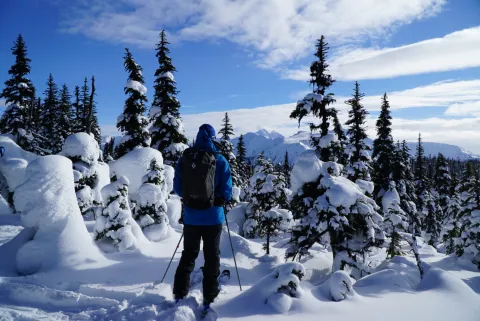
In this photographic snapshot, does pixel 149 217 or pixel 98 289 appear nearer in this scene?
pixel 98 289

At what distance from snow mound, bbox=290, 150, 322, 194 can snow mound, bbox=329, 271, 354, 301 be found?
680cm

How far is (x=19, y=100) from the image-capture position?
85.8 ft

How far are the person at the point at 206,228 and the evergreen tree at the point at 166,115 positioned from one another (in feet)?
54.1

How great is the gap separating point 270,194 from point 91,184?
12.2 meters

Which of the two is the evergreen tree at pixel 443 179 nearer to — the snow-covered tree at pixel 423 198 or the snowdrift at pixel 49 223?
the snow-covered tree at pixel 423 198

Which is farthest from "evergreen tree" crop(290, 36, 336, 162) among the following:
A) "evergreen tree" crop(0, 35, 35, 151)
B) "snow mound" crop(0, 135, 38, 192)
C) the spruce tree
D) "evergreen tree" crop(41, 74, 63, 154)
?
"evergreen tree" crop(41, 74, 63, 154)

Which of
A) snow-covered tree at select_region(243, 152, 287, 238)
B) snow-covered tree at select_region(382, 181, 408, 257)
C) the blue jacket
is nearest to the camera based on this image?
the blue jacket

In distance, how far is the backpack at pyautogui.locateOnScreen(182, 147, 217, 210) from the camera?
461cm

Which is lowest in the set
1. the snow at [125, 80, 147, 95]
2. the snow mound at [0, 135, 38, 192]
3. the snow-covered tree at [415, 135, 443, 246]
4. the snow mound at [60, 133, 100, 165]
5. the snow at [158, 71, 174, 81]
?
the snow-covered tree at [415, 135, 443, 246]

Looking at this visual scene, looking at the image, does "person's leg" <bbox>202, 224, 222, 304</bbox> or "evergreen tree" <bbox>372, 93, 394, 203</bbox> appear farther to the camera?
"evergreen tree" <bbox>372, 93, 394, 203</bbox>

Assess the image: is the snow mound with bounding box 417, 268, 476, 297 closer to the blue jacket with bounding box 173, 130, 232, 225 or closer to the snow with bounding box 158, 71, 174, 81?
the blue jacket with bounding box 173, 130, 232, 225

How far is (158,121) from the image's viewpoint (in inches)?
859

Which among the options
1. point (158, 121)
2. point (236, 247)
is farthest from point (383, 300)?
point (158, 121)

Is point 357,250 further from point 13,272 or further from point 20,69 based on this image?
point 20,69
